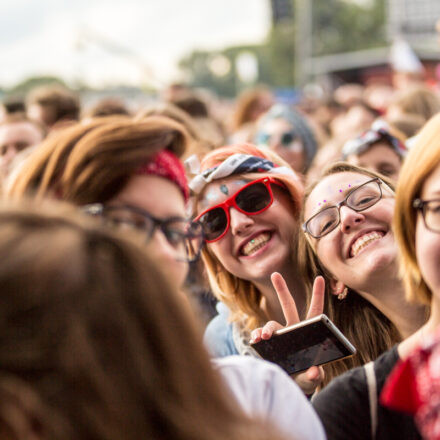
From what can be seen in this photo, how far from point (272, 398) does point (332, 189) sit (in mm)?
1097

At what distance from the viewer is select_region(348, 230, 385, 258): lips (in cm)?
234

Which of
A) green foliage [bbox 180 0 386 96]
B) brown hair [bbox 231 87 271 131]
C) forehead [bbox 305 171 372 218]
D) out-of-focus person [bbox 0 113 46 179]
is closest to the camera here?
forehead [bbox 305 171 372 218]

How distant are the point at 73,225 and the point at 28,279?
154 millimetres

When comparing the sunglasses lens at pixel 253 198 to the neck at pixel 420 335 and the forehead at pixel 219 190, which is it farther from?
→ the neck at pixel 420 335

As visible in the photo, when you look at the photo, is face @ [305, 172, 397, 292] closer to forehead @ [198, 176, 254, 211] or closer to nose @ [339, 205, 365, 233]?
nose @ [339, 205, 365, 233]

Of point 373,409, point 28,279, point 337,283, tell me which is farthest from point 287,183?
point 28,279

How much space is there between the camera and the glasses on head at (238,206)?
2.64m

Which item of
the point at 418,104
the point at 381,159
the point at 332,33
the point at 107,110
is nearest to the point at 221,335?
the point at 381,159

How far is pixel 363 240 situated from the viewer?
2.35 meters

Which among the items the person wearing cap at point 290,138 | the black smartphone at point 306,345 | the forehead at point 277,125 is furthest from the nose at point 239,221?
the forehead at point 277,125

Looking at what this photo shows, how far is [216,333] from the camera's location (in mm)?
2693

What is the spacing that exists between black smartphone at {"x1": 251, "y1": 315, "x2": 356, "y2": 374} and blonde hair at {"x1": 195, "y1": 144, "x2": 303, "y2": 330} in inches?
16.5

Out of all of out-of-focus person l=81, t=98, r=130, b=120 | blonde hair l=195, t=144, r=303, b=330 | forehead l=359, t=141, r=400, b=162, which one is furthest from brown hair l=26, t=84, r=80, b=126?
blonde hair l=195, t=144, r=303, b=330

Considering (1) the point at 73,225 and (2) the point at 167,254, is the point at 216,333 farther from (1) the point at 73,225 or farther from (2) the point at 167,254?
(1) the point at 73,225
